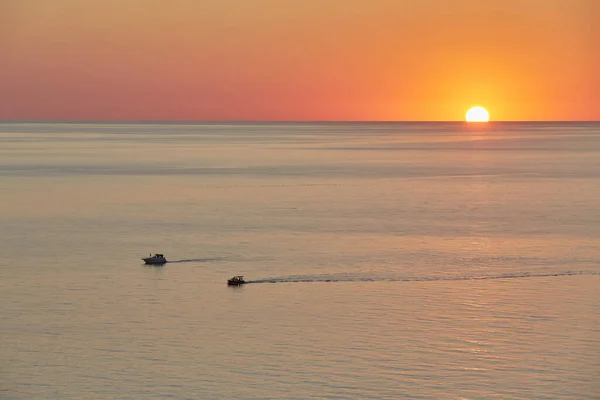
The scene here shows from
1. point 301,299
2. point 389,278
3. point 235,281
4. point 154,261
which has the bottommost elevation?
point 301,299

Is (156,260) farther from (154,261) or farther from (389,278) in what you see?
(389,278)

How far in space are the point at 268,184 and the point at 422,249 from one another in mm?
54894

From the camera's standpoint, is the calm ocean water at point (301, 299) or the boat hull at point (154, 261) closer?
the calm ocean water at point (301, 299)

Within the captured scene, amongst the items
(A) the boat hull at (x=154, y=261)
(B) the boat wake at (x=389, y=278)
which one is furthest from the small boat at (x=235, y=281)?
(A) the boat hull at (x=154, y=261)

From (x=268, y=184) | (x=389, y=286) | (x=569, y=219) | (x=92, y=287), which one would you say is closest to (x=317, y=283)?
(x=389, y=286)

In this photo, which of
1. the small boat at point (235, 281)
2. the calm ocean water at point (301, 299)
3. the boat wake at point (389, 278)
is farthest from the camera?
the boat wake at point (389, 278)

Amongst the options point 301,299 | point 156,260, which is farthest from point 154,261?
point 301,299

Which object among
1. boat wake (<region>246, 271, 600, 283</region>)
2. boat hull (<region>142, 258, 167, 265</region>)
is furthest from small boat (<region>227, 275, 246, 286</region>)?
boat hull (<region>142, 258, 167, 265</region>)

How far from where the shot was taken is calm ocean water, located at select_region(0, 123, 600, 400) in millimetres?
34312

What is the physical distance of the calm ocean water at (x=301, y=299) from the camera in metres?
34.3

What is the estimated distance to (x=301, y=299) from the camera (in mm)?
46188

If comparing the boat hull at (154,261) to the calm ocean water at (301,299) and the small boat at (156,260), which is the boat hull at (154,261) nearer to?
the small boat at (156,260)

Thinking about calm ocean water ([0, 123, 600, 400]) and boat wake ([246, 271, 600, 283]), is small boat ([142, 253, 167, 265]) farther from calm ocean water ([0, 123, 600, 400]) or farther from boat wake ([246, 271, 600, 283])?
boat wake ([246, 271, 600, 283])

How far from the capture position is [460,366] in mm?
35375
